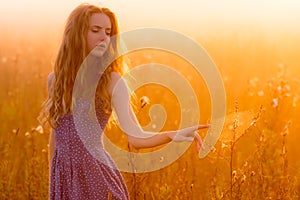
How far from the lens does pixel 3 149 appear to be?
4.14 meters

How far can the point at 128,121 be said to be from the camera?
2.72 meters

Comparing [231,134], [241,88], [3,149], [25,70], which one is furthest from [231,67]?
[231,134]

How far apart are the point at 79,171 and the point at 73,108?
27 cm

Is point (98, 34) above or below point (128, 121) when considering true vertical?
above

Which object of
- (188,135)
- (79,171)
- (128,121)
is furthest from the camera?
(79,171)

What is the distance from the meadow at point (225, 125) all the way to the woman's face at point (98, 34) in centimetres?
56

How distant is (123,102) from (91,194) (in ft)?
1.39

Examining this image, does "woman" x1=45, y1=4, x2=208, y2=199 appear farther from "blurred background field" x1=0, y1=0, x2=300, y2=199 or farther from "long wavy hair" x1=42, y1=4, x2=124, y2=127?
"blurred background field" x1=0, y1=0, x2=300, y2=199

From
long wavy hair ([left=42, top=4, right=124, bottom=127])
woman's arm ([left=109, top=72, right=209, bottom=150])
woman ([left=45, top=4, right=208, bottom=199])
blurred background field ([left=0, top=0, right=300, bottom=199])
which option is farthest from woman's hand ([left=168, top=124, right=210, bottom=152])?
long wavy hair ([left=42, top=4, right=124, bottom=127])

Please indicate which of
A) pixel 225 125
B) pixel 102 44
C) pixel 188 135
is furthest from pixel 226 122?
pixel 102 44

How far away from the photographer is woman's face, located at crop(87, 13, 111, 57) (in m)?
2.85

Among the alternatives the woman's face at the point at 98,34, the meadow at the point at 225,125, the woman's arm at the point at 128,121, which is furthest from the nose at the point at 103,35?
the meadow at the point at 225,125

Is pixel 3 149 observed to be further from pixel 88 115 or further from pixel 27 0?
pixel 27 0

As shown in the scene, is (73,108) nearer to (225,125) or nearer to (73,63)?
(73,63)
